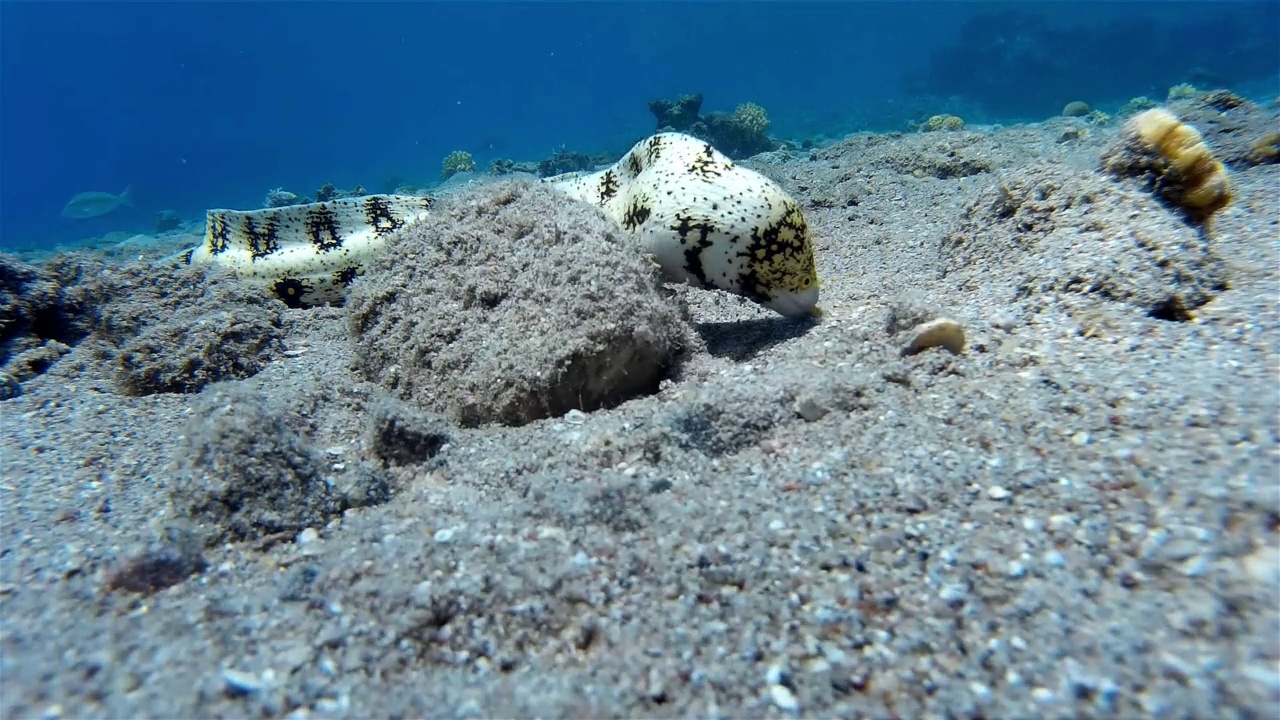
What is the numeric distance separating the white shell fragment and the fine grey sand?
105mm

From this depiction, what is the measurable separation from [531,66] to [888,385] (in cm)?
16991

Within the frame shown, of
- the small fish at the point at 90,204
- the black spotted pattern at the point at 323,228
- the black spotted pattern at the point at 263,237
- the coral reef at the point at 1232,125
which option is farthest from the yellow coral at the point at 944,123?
the small fish at the point at 90,204

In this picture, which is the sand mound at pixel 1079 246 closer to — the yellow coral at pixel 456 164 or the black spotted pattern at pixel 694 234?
the black spotted pattern at pixel 694 234

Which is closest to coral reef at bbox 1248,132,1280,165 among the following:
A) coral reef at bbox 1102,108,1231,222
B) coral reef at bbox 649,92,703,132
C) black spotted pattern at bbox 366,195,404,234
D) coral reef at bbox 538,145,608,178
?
coral reef at bbox 1102,108,1231,222

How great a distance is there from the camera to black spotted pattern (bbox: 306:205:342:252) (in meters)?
5.84

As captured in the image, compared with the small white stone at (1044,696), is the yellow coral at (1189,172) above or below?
above

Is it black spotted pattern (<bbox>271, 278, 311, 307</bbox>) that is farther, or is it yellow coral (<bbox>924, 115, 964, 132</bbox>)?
yellow coral (<bbox>924, 115, 964, 132</bbox>)

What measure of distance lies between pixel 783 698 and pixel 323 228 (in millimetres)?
6104

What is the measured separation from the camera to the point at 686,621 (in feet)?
5.48

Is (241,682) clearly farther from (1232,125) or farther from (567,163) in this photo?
(567,163)

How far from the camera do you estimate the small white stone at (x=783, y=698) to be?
4.59 feet

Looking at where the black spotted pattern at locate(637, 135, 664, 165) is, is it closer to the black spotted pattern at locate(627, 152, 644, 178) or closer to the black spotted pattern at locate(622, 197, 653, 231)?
the black spotted pattern at locate(627, 152, 644, 178)

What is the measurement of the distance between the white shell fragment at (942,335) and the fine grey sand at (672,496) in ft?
0.34

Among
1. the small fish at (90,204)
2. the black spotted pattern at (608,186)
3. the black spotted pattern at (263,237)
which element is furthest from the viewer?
the small fish at (90,204)
